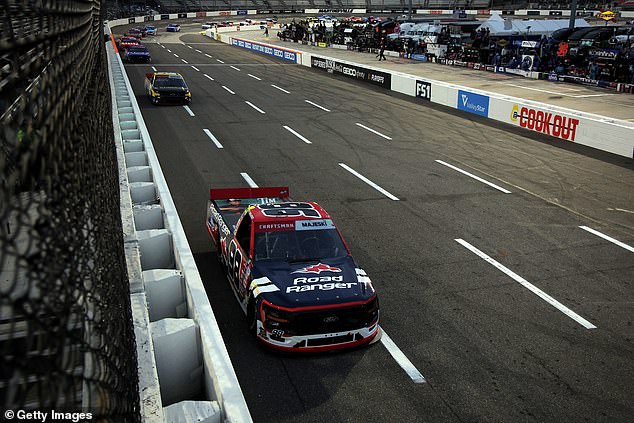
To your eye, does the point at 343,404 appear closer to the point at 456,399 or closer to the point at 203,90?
the point at 456,399

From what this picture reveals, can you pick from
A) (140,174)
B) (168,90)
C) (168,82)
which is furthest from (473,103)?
(140,174)

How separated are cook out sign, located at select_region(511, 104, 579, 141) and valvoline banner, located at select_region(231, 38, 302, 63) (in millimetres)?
26026

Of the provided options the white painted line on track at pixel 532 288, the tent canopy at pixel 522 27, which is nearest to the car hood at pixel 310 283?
the white painted line on track at pixel 532 288

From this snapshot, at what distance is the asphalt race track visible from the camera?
6648mm

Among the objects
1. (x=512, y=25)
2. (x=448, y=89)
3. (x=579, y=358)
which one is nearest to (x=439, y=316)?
(x=579, y=358)

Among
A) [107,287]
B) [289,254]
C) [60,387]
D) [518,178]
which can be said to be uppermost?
[60,387]

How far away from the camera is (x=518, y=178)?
1569 cm

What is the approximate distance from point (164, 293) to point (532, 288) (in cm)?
603

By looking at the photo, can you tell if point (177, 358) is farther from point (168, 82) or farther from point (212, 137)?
point (168, 82)

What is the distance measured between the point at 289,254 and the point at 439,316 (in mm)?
2281

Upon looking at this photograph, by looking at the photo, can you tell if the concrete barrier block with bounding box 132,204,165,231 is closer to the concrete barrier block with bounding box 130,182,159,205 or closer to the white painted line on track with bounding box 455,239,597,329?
the concrete barrier block with bounding box 130,182,159,205

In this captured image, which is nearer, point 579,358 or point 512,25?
point 579,358

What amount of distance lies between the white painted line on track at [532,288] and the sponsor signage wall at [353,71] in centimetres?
2316

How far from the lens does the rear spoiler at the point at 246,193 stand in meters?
10.9
